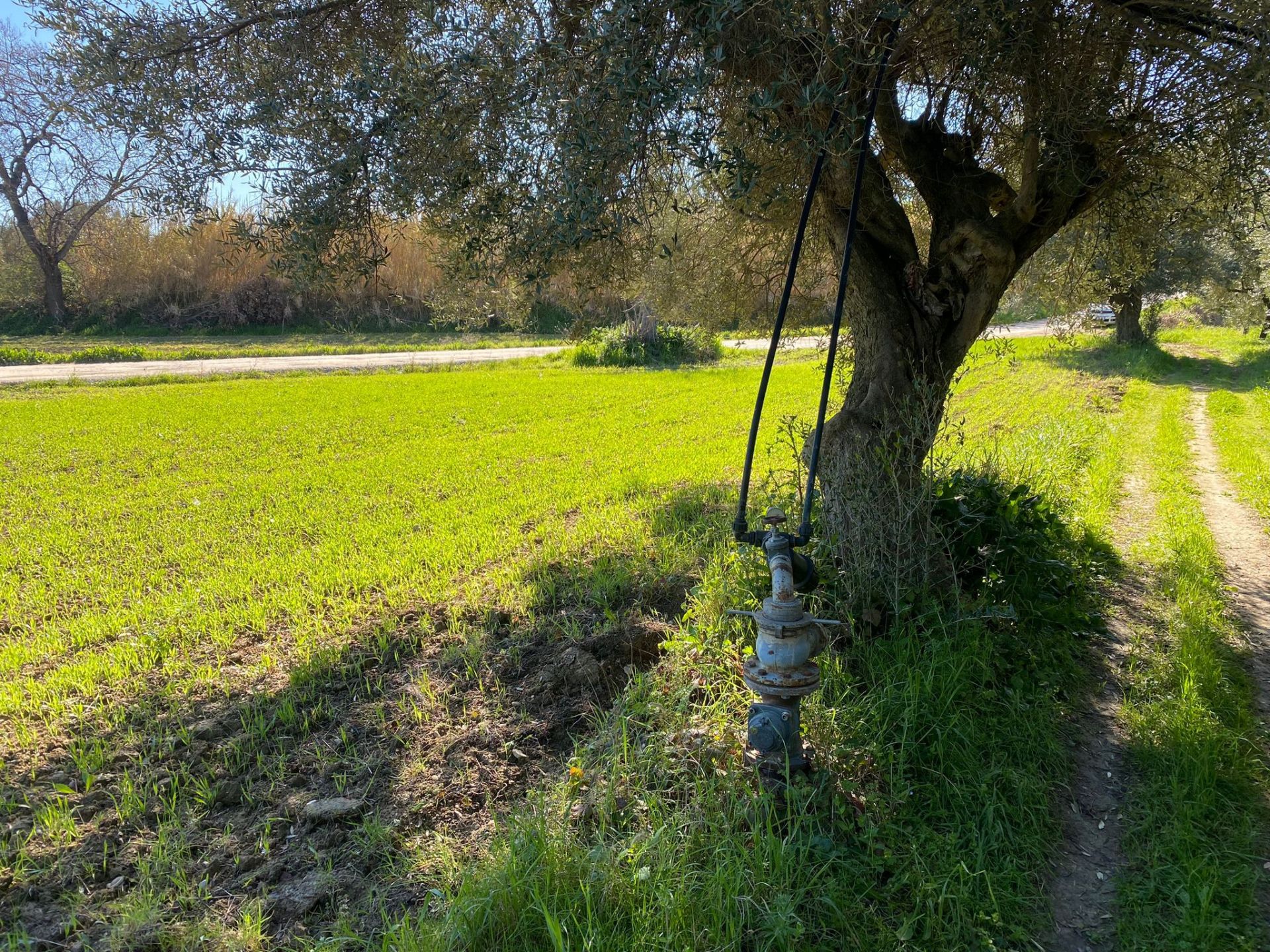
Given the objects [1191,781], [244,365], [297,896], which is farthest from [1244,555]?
[244,365]

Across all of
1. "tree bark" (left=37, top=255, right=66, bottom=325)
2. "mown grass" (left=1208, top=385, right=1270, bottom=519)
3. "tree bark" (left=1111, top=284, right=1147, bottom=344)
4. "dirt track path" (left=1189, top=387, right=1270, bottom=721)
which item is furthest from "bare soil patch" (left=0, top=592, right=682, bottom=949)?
"tree bark" (left=37, top=255, right=66, bottom=325)

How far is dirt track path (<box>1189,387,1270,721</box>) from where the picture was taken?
5375mm

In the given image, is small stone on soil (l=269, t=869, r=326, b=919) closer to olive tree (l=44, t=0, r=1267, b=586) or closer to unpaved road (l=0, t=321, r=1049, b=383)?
olive tree (l=44, t=0, r=1267, b=586)

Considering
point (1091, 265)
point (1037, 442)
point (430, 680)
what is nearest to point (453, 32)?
point (430, 680)

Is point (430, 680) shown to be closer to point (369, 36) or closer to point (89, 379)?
point (369, 36)

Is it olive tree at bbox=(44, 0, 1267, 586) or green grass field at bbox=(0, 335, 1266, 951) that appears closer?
green grass field at bbox=(0, 335, 1266, 951)

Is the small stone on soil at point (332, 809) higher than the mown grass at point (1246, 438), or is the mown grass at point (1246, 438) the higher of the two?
the mown grass at point (1246, 438)

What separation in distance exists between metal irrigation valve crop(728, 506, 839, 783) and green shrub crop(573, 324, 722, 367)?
22.6 m

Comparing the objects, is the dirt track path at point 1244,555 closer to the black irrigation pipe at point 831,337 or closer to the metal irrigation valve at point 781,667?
the metal irrigation valve at point 781,667

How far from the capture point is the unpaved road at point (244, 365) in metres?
20.2

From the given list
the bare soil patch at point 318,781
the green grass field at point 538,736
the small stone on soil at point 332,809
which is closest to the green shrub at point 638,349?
the green grass field at point 538,736

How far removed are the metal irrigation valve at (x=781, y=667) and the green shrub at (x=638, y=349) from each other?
74.1 ft

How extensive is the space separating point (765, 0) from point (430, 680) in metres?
4.31

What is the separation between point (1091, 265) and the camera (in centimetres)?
835
